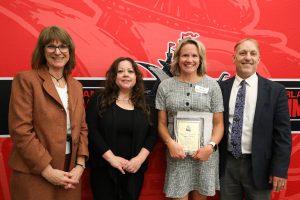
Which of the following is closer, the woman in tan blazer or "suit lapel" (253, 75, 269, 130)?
the woman in tan blazer

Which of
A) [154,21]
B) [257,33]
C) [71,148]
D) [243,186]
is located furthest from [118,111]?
[257,33]

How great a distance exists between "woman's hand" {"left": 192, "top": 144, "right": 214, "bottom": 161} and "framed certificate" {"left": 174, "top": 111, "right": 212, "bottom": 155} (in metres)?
0.05

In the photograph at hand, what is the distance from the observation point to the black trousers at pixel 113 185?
231 centimetres

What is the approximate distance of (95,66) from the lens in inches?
108

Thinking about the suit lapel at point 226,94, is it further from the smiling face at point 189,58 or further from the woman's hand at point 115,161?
the woman's hand at point 115,161

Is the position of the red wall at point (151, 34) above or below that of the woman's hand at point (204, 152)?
above

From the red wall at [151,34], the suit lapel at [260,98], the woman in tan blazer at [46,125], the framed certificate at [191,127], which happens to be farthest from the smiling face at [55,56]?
the suit lapel at [260,98]

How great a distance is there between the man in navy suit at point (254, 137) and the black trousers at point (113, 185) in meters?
0.78

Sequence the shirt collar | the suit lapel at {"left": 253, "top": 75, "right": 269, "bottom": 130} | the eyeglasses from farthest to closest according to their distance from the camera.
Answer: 1. the shirt collar
2. the suit lapel at {"left": 253, "top": 75, "right": 269, "bottom": 130}
3. the eyeglasses

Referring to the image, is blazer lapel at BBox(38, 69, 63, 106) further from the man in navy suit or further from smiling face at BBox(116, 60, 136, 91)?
the man in navy suit

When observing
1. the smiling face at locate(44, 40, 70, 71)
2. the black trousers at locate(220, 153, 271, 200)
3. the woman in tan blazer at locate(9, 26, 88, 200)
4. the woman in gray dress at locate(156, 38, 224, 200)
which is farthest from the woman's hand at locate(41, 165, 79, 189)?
the black trousers at locate(220, 153, 271, 200)

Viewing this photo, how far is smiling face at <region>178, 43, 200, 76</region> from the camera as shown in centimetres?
229

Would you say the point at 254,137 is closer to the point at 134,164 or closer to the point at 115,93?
the point at 134,164

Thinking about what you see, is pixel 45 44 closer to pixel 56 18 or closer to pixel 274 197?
pixel 56 18
